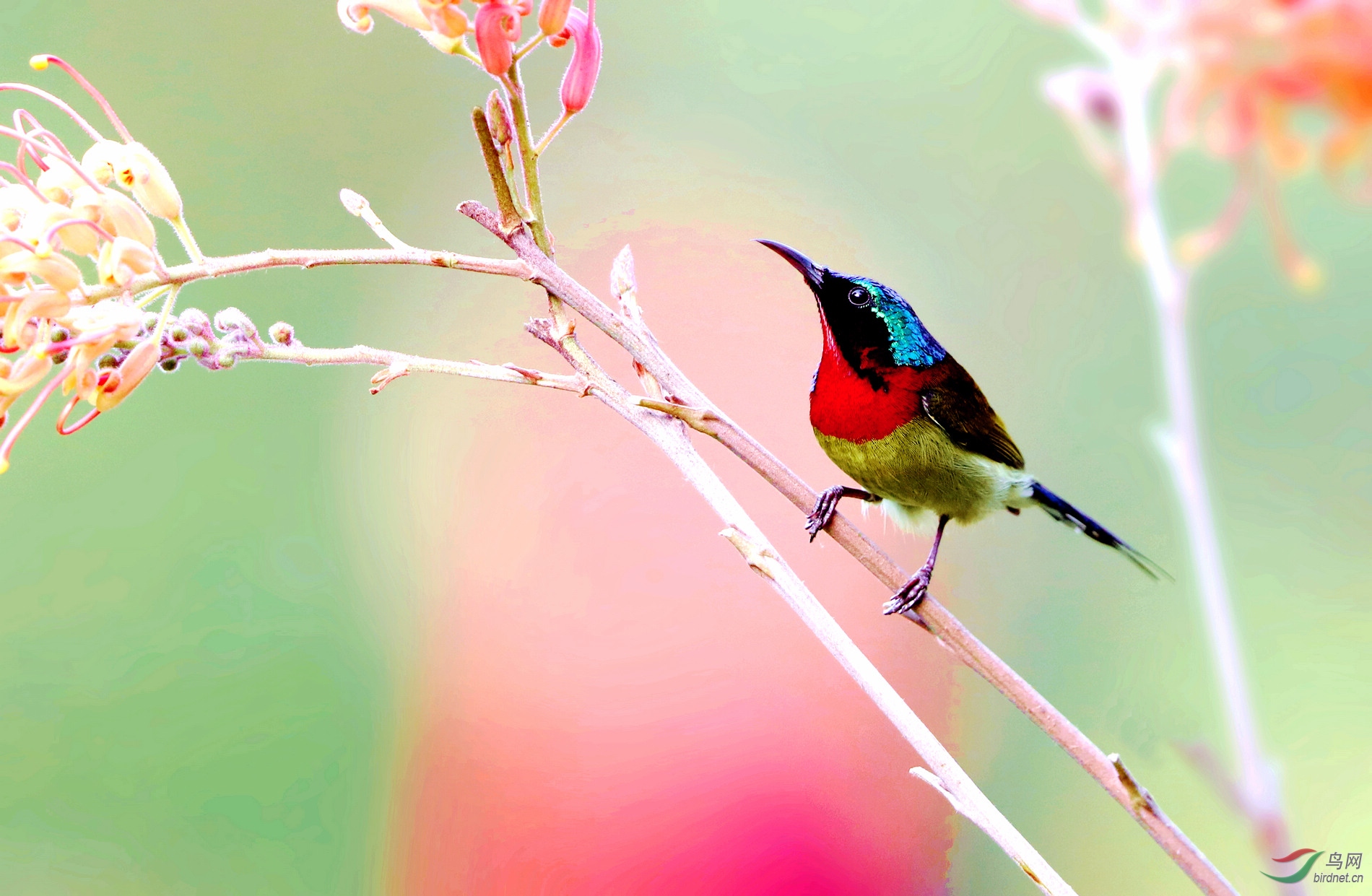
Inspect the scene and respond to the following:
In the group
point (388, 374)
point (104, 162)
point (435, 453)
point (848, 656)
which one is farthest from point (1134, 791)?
point (435, 453)

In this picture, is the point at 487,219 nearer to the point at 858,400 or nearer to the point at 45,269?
the point at 45,269

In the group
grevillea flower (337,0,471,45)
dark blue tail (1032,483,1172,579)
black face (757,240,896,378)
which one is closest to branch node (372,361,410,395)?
grevillea flower (337,0,471,45)

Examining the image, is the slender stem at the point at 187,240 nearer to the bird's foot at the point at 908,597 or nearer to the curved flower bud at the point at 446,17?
the curved flower bud at the point at 446,17

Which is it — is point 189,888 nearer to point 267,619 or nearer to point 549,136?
point 267,619

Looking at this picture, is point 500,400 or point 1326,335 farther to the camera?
point 500,400

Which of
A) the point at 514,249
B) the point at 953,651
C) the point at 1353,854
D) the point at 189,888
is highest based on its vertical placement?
the point at 189,888

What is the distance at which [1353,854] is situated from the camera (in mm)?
402

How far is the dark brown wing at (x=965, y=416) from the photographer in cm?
54

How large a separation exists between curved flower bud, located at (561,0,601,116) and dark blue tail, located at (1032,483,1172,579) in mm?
339

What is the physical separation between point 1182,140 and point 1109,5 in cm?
6

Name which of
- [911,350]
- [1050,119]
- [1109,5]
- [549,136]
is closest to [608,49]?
[1050,119]

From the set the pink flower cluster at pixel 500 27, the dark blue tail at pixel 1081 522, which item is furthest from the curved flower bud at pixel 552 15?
the dark blue tail at pixel 1081 522

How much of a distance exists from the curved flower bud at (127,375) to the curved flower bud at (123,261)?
Answer: 0.07 feet

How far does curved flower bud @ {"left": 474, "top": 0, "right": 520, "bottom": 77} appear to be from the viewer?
30cm
